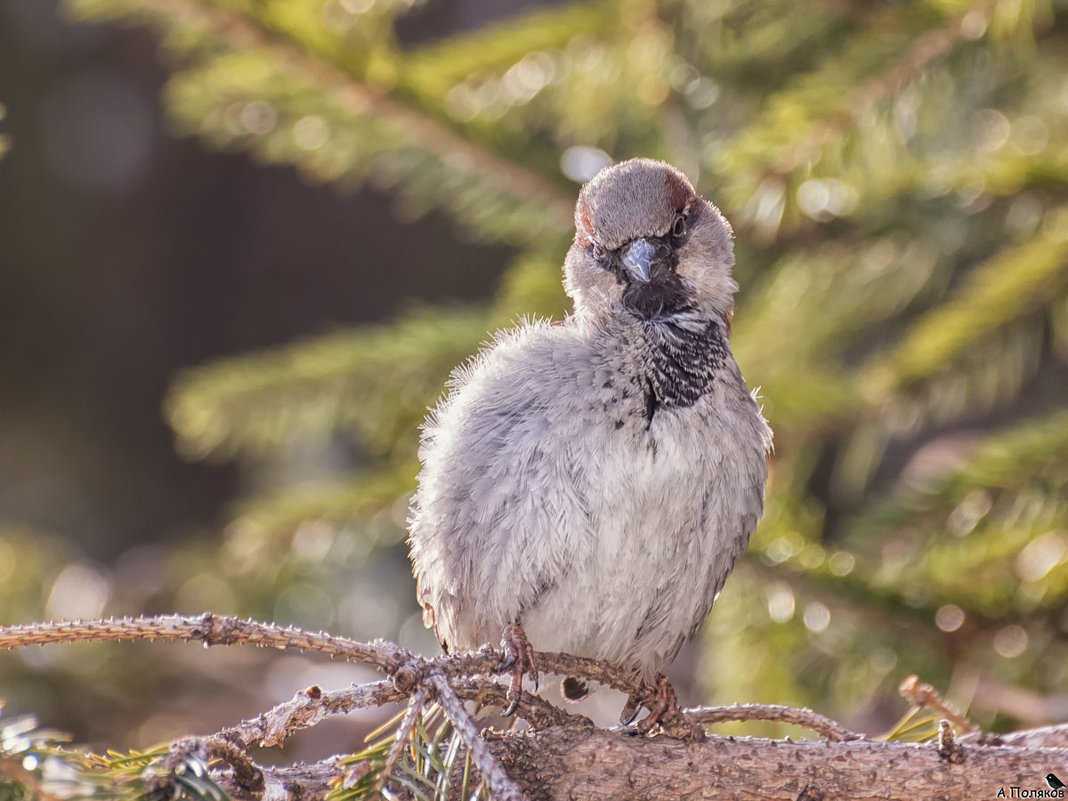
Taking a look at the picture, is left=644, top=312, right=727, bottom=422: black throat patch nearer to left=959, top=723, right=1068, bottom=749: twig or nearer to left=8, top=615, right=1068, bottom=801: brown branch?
left=8, top=615, right=1068, bottom=801: brown branch

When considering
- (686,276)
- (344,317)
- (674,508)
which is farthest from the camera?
Answer: (344,317)

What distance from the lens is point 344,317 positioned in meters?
5.74

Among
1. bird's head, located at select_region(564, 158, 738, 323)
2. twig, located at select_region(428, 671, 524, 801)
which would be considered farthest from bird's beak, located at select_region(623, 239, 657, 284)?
twig, located at select_region(428, 671, 524, 801)

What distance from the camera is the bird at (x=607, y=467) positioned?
226 cm

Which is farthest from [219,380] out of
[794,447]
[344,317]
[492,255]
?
[344,317]

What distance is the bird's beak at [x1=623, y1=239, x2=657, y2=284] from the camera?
8.46ft

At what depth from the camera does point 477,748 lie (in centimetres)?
138

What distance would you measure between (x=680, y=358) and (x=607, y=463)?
341 millimetres

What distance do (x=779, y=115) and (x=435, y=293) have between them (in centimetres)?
310

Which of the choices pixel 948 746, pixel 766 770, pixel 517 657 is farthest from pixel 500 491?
pixel 948 746

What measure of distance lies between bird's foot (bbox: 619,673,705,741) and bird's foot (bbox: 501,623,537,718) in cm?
19

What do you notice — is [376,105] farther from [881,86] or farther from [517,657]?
[517,657]

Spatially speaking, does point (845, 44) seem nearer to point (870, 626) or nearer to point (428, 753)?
point (870, 626)

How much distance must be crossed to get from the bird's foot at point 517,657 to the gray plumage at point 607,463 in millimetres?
123
